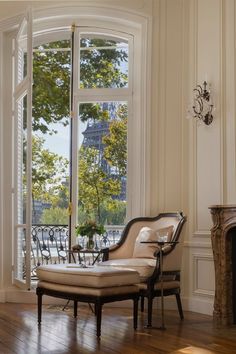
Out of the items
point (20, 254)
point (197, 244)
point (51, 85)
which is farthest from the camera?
point (51, 85)

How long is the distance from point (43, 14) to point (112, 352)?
4099 mm

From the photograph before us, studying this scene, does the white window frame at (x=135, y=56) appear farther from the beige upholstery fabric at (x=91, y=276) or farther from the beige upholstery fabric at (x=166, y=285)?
the beige upholstery fabric at (x=91, y=276)

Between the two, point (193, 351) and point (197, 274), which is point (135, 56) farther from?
point (193, 351)

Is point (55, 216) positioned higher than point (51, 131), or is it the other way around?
point (51, 131)

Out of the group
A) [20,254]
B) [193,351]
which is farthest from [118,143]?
[193,351]

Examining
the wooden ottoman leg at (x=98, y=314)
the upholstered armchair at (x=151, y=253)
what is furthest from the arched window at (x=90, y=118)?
the wooden ottoman leg at (x=98, y=314)

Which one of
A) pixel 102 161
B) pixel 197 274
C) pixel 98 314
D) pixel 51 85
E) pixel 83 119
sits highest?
pixel 51 85

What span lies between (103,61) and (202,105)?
1485 mm

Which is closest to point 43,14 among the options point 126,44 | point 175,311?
point 126,44

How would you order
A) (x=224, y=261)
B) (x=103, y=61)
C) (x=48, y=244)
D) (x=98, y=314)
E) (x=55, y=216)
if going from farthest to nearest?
(x=48, y=244) → (x=55, y=216) → (x=103, y=61) → (x=224, y=261) → (x=98, y=314)

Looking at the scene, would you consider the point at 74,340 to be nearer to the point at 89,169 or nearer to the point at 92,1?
the point at 89,169

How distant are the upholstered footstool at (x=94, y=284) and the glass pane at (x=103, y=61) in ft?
8.58

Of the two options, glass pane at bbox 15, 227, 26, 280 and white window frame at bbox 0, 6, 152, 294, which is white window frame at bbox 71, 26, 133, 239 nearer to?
white window frame at bbox 0, 6, 152, 294

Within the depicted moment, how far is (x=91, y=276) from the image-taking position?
4.19 m
